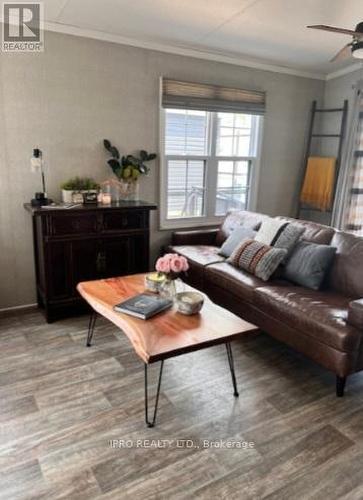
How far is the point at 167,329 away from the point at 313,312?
1.02m

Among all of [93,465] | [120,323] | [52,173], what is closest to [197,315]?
[120,323]

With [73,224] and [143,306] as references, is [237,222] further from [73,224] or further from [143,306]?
[143,306]

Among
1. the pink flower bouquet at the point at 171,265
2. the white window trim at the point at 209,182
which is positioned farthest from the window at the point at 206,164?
→ the pink flower bouquet at the point at 171,265

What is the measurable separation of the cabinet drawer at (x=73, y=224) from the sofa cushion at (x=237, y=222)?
1.46 m

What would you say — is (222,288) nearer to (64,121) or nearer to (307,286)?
(307,286)

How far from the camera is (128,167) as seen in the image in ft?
11.5

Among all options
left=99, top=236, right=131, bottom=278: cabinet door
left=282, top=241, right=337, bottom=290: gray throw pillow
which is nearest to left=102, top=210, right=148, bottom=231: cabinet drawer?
left=99, top=236, right=131, bottom=278: cabinet door

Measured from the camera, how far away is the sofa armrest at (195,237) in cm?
391

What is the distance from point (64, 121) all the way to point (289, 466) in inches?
121

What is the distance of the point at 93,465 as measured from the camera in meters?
1.74

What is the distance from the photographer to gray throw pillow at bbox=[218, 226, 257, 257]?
3.49 meters

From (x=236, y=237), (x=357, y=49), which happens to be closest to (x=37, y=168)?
(x=236, y=237)

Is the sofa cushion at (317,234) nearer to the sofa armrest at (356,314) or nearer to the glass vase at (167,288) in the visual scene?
the sofa armrest at (356,314)

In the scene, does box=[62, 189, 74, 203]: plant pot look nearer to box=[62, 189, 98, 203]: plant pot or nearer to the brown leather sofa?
box=[62, 189, 98, 203]: plant pot
